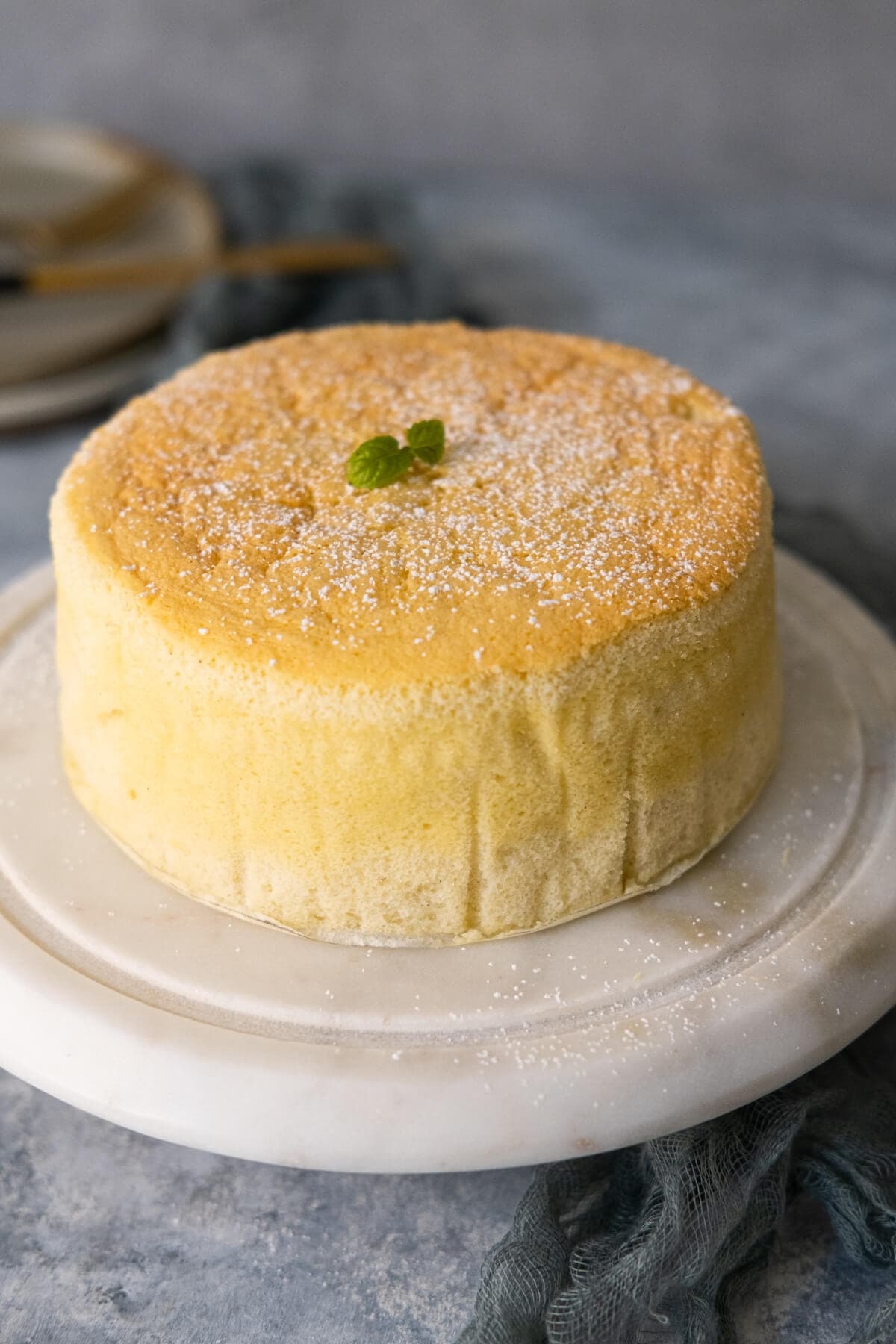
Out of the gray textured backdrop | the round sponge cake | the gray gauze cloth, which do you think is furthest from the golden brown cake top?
the gray textured backdrop

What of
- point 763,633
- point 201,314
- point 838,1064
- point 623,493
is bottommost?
point 838,1064

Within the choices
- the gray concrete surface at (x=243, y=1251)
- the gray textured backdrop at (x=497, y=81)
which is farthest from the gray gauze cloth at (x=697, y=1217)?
the gray textured backdrop at (x=497, y=81)

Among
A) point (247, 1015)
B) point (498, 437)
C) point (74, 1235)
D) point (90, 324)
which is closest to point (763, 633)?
point (498, 437)

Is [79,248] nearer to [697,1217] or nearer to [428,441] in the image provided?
[428,441]

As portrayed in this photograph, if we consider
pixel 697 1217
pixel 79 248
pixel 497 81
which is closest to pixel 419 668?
pixel 697 1217

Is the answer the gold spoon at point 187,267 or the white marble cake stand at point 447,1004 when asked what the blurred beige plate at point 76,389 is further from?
the white marble cake stand at point 447,1004

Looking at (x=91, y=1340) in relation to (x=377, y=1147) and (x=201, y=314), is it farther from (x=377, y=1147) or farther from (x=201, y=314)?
(x=201, y=314)
